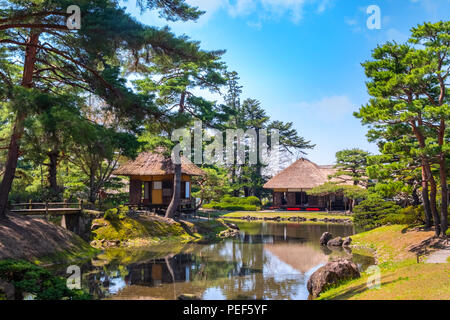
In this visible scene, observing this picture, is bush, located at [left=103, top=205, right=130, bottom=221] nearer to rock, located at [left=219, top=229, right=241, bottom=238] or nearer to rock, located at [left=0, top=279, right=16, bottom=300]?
rock, located at [left=219, top=229, right=241, bottom=238]

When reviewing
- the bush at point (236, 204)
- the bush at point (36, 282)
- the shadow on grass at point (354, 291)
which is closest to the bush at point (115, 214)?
the bush at point (36, 282)

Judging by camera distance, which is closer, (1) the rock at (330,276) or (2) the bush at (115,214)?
(1) the rock at (330,276)

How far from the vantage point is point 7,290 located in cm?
752

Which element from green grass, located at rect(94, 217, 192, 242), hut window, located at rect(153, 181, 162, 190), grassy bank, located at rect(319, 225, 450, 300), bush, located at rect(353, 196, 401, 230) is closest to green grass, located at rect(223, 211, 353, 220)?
bush, located at rect(353, 196, 401, 230)

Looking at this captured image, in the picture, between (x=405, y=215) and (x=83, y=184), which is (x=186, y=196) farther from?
(x=405, y=215)

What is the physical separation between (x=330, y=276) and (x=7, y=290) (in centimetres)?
770

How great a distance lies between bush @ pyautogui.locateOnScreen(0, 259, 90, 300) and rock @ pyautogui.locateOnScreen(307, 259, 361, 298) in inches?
224

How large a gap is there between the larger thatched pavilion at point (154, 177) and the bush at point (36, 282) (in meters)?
16.3

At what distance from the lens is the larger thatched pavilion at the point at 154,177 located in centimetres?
2453

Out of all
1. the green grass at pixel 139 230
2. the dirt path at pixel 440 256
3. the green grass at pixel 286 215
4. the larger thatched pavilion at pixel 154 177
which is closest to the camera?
the dirt path at pixel 440 256

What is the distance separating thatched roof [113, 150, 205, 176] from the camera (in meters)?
24.2

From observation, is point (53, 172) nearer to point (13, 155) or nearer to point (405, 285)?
point (13, 155)

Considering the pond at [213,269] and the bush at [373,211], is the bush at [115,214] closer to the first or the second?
the pond at [213,269]
